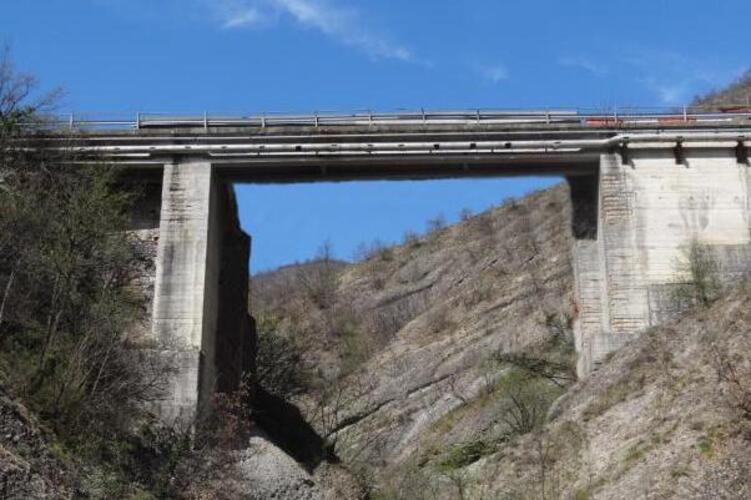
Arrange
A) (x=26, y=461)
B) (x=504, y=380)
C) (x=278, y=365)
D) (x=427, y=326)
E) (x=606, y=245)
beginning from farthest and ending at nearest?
(x=427, y=326), (x=278, y=365), (x=504, y=380), (x=606, y=245), (x=26, y=461)

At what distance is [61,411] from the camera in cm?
2406

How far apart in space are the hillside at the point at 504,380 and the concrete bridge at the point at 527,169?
2.25 m

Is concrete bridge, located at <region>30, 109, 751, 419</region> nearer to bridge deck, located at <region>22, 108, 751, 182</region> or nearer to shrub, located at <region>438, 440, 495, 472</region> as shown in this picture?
bridge deck, located at <region>22, 108, 751, 182</region>

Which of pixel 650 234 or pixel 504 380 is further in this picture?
pixel 504 380

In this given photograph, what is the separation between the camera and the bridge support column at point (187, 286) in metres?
30.2

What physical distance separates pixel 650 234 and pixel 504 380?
7.23 metres

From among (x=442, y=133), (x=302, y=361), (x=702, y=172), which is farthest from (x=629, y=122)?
(x=302, y=361)

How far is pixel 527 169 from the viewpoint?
34438 millimetres

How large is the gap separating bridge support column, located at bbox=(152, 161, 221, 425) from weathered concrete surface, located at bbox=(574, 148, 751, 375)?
10.1m

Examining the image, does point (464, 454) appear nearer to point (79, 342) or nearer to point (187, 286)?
point (187, 286)

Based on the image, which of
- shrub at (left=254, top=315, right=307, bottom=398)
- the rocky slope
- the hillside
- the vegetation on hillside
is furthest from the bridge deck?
shrub at (left=254, top=315, right=307, bottom=398)

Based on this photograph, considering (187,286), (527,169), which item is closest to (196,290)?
(187,286)

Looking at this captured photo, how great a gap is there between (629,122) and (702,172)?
2407 mm

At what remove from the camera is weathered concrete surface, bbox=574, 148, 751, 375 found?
105ft
